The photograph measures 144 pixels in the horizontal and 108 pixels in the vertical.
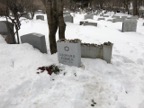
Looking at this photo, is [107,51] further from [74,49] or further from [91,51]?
[74,49]

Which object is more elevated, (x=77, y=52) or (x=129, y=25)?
(x=129, y=25)

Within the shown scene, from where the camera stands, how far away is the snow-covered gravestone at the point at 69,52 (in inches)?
200

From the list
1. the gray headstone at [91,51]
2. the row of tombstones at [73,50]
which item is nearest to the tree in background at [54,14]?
the row of tombstones at [73,50]

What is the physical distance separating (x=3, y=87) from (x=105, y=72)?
2931mm

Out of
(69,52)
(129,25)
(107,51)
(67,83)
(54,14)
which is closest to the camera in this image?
(67,83)

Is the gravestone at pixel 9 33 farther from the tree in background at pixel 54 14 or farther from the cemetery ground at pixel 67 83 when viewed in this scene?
the tree in background at pixel 54 14

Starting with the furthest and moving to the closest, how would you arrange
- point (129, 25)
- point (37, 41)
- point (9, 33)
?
point (129, 25)
point (9, 33)
point (37, 41)

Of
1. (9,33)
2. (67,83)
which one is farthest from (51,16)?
(9,33)

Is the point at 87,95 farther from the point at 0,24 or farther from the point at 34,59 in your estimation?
the point at 0,24

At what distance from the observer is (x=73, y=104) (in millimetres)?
3826

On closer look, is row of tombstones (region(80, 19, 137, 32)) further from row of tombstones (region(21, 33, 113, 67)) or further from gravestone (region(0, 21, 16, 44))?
gravestone (region(0, 21, 16, 44))

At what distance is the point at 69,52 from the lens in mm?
5238

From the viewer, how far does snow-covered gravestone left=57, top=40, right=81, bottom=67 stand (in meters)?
5.08

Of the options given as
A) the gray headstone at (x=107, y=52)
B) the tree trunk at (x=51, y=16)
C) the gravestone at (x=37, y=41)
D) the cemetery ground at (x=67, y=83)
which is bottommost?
the cemetery ground at (x=67, y=83)
